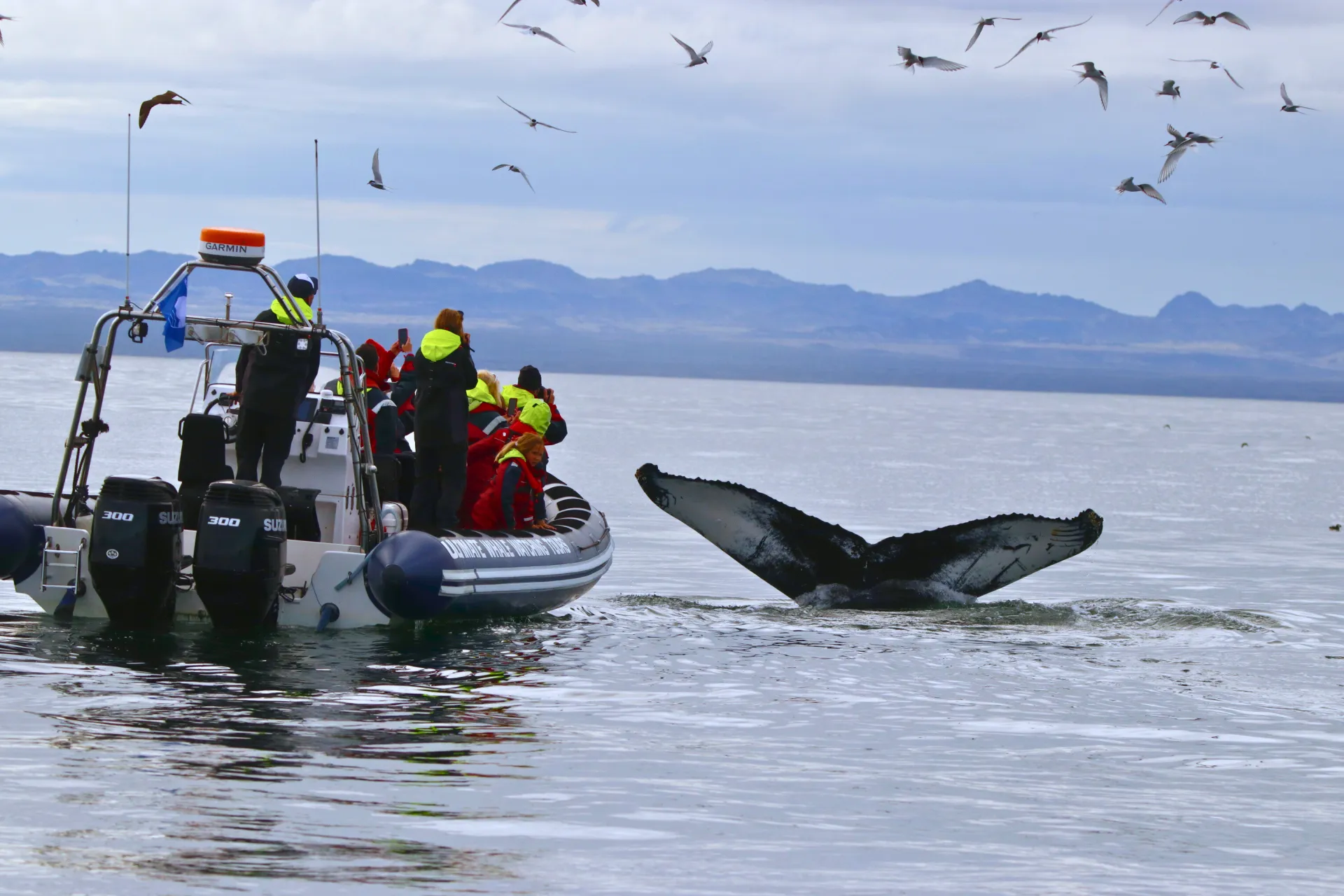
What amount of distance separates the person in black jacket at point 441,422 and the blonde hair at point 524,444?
1.28ft

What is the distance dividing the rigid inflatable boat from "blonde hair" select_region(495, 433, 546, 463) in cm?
68

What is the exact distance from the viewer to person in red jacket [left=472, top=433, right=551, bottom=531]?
596 inches

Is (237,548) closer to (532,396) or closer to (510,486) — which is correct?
(510,486)

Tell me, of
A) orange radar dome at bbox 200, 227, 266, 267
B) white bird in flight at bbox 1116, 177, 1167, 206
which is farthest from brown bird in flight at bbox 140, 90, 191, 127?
white bird in flight at bbox 1116, 177, 1167, 206

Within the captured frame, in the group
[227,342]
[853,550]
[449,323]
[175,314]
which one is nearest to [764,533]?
[853,550]

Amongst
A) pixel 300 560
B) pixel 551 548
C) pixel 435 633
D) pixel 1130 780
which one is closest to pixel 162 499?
pixel 300 560

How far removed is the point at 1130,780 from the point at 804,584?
22.8 feet

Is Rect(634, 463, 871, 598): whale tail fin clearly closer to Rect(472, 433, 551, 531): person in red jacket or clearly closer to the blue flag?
Rect(472, 433, 551, 531): person in red jacket

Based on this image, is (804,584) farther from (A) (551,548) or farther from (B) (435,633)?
(B) (435,633)

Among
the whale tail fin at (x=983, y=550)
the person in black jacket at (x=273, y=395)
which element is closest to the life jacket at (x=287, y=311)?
the person in black jacket at (x=273, y=395)

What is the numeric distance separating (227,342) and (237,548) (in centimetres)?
180

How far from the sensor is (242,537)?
12469mm

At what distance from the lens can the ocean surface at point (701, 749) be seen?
7.72 metres

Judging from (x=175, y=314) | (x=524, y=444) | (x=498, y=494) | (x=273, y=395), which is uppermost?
(x=175, y=314)
